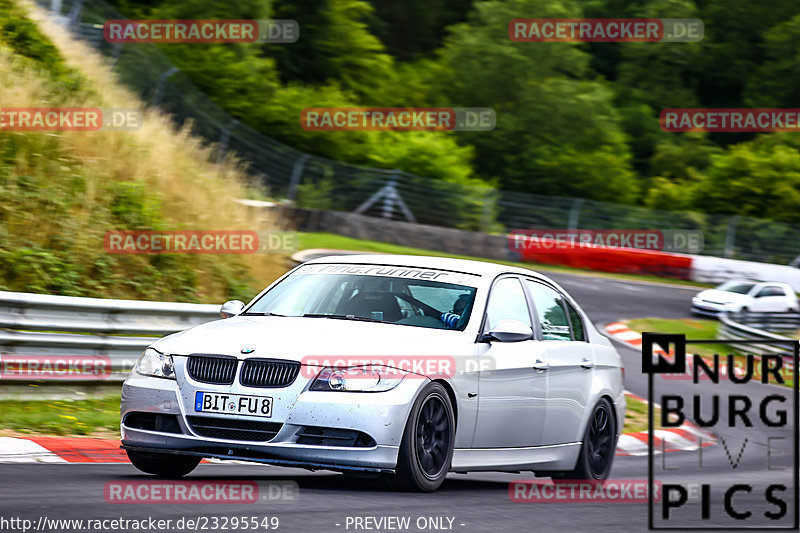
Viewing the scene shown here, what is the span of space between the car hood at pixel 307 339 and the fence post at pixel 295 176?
78.8 feet

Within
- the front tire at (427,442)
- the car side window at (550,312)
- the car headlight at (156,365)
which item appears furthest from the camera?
the car side window at (550,312)

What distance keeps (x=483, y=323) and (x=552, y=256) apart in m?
24.9

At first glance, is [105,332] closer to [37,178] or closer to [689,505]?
[37,178]

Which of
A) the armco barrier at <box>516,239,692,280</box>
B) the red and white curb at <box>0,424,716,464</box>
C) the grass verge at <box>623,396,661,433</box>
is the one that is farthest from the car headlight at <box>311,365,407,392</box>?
the armco barrier at <box>516,239,692,280</box>

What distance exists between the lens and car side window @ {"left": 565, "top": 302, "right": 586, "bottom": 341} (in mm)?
9254

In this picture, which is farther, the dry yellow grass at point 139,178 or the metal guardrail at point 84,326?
the dry yellow grass at point 139,178

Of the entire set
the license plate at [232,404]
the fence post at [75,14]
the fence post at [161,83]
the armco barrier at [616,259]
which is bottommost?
the armco barrier at [616,259]

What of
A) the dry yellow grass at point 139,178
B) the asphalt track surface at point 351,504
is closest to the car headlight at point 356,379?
the asphalt track surface at point 351,504

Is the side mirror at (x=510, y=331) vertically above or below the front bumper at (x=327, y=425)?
above

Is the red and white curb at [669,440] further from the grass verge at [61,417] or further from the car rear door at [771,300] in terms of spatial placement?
the car rear door at [771,300]

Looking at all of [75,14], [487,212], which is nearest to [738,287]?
[487,212]

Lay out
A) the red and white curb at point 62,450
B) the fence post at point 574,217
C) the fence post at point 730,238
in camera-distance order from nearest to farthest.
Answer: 1. the red and white curb at point 62,450
2. the fence post at point 574,217
3. the fence post at point 730,238

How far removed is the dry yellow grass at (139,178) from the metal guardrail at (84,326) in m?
1.79

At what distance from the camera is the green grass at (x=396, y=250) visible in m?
28.1
